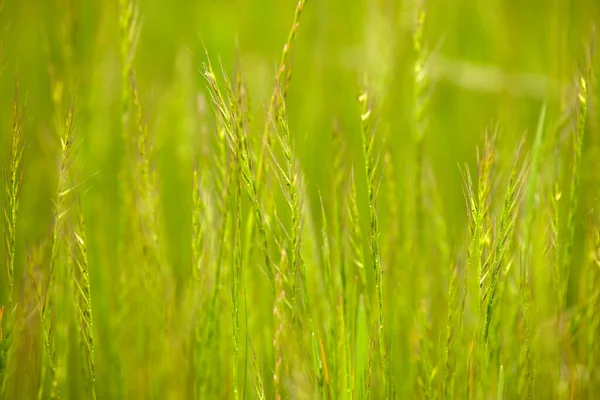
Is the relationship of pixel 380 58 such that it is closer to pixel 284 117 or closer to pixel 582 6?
pixel 582 6

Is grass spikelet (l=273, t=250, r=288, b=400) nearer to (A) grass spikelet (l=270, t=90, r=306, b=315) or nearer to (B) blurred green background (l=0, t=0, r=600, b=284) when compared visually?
(A) grass spikelet (l=270, t=90, r=306, b=315)

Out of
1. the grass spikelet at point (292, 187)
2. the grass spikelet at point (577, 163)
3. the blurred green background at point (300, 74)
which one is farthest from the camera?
the blurred green background at point (300, 74)

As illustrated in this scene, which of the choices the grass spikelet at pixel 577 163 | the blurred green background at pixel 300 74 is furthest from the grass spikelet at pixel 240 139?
the blurred green background at pixel 300 74

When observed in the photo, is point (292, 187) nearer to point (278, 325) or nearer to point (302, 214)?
point (278, 325)

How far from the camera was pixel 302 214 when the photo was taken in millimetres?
1034

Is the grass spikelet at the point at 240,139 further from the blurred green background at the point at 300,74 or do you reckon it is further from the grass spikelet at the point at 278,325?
the blurred green background at the point at 300,74

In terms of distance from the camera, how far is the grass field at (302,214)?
0.84m

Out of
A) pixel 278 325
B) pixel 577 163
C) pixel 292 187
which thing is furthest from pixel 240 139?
pixel 577 163

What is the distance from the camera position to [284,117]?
750 mm

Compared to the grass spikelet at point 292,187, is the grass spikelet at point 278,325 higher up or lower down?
lower down

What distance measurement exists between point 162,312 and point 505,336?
0.60 metres

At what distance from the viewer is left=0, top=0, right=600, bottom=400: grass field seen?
836mm

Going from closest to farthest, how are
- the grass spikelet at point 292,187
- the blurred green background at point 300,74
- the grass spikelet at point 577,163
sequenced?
the grass spikelet at point 292,187 → the grass spikelet at point 577,163 → the blurred green background at point 300,74

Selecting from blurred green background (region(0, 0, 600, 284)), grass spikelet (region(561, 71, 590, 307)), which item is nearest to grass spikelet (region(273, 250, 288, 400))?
grass spikelet (region(561, 71, 590, 307))
